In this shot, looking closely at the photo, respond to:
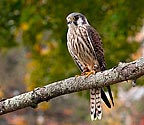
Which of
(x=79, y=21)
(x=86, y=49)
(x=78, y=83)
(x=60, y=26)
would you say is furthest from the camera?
(x=60, y=26)

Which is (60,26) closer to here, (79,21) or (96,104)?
(79,21)

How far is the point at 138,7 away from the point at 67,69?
5.23 feet

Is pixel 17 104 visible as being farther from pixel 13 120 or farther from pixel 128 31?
pixel 13 120

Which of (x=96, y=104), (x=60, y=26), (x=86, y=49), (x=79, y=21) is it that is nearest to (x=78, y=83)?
(x=96, y=104)

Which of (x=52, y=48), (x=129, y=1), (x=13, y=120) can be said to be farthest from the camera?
(x=13, y=120)

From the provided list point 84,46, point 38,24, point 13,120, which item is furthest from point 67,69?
point 13,120

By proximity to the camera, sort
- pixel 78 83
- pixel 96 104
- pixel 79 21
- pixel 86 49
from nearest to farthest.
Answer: pixel 78 83, pixel 96 104, pixel 86 49, pixel 79 21

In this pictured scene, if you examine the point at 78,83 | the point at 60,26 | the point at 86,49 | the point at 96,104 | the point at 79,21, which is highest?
the point at 60,26

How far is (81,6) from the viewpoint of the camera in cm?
885

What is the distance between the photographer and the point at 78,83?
16.0 ft

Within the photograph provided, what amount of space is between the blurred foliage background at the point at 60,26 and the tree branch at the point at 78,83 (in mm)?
3413

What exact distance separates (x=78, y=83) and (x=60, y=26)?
4443 mm

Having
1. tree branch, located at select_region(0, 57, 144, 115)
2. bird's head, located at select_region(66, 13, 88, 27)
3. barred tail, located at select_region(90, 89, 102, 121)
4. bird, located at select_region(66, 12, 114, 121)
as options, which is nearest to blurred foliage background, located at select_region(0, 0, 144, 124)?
bird's head, located at select_region(66, 13, 88, 27)

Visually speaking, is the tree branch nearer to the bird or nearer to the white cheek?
the bird
